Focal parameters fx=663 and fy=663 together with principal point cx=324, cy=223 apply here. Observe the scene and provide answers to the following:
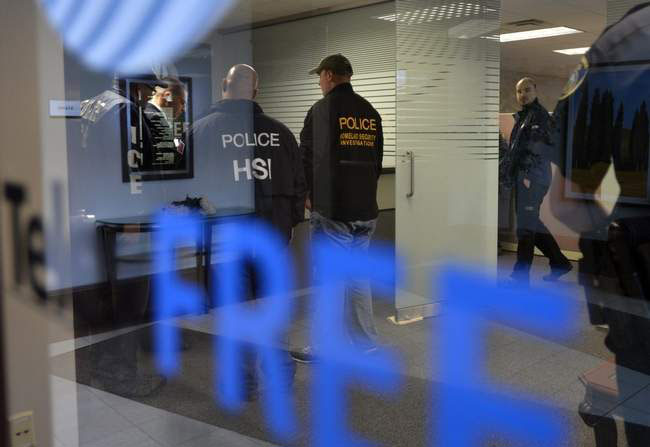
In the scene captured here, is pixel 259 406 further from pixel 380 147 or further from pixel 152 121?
pixel 380 147

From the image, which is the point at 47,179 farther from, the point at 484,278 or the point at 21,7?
the point at 484,278

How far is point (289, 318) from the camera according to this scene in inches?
126

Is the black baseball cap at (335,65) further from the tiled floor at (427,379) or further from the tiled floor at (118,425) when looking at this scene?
the tiled floor at (118,425)

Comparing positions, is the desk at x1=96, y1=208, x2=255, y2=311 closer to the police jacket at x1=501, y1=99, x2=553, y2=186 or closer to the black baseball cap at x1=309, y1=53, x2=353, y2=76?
the black baseball cap at x1=309, y1=53, x2=353, y2=76

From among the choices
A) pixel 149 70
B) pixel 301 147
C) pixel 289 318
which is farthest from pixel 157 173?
pixel 289 318

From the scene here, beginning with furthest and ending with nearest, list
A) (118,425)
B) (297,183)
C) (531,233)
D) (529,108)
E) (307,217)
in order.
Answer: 1. (307,217)
2. (297,183)
3. (531,233)
4. (118,425)
5. (529,108)

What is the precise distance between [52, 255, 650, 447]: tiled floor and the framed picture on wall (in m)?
0.77

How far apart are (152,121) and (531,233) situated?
1.62m

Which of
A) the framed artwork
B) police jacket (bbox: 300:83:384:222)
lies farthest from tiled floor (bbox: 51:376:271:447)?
the framed artwork

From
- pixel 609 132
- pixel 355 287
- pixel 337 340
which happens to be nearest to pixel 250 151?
pixel 355 287

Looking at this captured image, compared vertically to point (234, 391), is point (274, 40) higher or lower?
higher

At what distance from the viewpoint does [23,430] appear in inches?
78.5

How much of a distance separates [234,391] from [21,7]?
176 centimetres

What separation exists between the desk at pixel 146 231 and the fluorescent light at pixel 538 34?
51.3 inches
